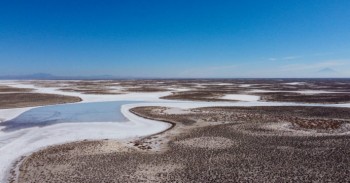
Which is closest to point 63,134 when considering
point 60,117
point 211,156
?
point 60,117

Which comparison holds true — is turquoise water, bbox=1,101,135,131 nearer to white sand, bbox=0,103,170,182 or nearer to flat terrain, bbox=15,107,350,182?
white sand, bbox=0,103,170,182

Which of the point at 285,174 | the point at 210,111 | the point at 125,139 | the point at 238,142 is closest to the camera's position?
the point at 285,174

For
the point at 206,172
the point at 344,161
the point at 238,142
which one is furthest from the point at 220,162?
the point at 344,161

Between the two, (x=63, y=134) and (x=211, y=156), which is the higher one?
(x=211, y=156)

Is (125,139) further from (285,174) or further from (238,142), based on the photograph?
(285,174)

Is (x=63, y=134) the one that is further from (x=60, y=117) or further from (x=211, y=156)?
(x=211, y=156)

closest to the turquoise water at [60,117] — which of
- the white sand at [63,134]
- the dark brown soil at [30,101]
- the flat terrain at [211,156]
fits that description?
the white sand at [63,134]

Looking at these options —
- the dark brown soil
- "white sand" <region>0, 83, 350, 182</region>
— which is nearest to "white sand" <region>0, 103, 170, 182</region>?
"white sand" <region>0, 83, 350, 182</region>

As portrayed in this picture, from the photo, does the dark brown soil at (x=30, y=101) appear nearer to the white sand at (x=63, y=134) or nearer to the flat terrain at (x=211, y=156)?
the white sand at (x=63, y=134)
